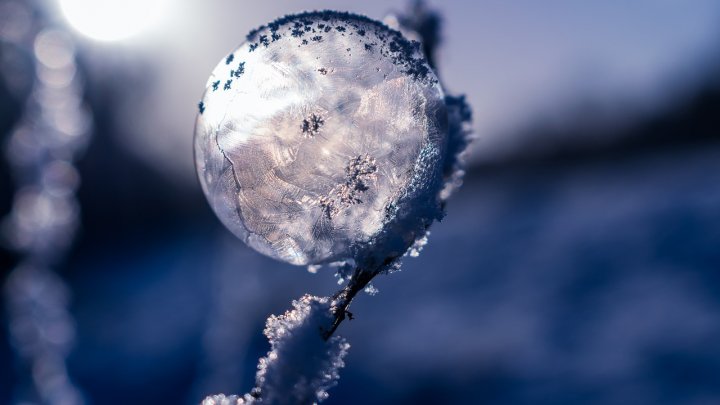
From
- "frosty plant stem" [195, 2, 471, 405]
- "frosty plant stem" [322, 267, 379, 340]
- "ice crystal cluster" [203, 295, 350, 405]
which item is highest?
"frosty plant stem" [195, 2, 471, 405]

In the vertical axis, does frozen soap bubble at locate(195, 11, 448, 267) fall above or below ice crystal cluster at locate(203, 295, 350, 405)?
above

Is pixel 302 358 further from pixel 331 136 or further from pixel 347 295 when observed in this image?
pixel 331 136

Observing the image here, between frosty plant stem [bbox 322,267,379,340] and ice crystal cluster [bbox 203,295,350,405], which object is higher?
frosty plant stem [bbox 322,267,379,340]

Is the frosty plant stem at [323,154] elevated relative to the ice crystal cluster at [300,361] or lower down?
elevated

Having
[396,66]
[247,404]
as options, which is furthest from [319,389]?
[396,66]

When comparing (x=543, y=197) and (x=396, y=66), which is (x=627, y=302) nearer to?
(x=396, y=66)

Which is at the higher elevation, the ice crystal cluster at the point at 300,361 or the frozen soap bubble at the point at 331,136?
the frozen soap bubble at the point at 331,136

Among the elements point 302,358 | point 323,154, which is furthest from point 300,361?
point 323,154

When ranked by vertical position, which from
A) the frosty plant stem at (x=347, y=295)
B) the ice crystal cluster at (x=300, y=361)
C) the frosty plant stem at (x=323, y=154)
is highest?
the frosty plant stem at (x=323, y=154)
